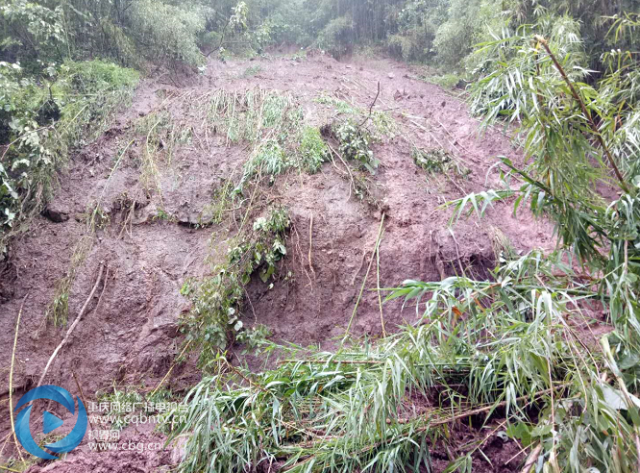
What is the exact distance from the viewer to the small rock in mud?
422 cm

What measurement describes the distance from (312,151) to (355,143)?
0.48 metres

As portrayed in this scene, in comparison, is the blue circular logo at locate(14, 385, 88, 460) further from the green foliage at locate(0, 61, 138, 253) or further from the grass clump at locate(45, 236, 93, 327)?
the green foliage at locate(0, 61, 138, 253)

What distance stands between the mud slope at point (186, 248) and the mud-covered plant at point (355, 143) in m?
0.15

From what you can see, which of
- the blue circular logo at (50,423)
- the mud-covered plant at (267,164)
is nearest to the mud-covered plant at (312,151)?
the mud-covered plant at (267,164)

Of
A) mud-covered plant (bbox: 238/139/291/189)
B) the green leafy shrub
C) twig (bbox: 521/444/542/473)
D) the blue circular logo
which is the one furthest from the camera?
the green leafy shrub

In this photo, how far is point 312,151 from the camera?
184 inches

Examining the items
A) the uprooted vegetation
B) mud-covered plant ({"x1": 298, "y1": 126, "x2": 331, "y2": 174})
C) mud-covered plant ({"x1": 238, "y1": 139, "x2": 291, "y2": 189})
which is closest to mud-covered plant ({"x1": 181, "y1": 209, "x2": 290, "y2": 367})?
the uprooted vegetation

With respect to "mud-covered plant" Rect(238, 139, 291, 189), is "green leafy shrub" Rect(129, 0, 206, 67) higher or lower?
higher

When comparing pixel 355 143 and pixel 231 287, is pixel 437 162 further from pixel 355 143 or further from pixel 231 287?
pixel 231 287

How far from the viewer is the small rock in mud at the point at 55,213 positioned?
4.22m

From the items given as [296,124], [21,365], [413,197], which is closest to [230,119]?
[296,124]

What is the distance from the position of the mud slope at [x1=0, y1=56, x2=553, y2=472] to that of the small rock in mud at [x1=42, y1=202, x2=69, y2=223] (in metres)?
0.01

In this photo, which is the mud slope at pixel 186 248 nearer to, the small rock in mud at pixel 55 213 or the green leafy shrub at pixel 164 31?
the small rock in mud at pixel 55 213

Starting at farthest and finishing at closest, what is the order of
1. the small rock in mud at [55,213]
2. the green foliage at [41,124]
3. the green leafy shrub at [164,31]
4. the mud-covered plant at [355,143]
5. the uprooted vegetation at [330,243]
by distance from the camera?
the green leafy shrub at [164,31], the mud-covered plant at [355,143], the small rock in mud at [55,213], the green foliage at [41,124], the uprooted vegetation at [330,243]
